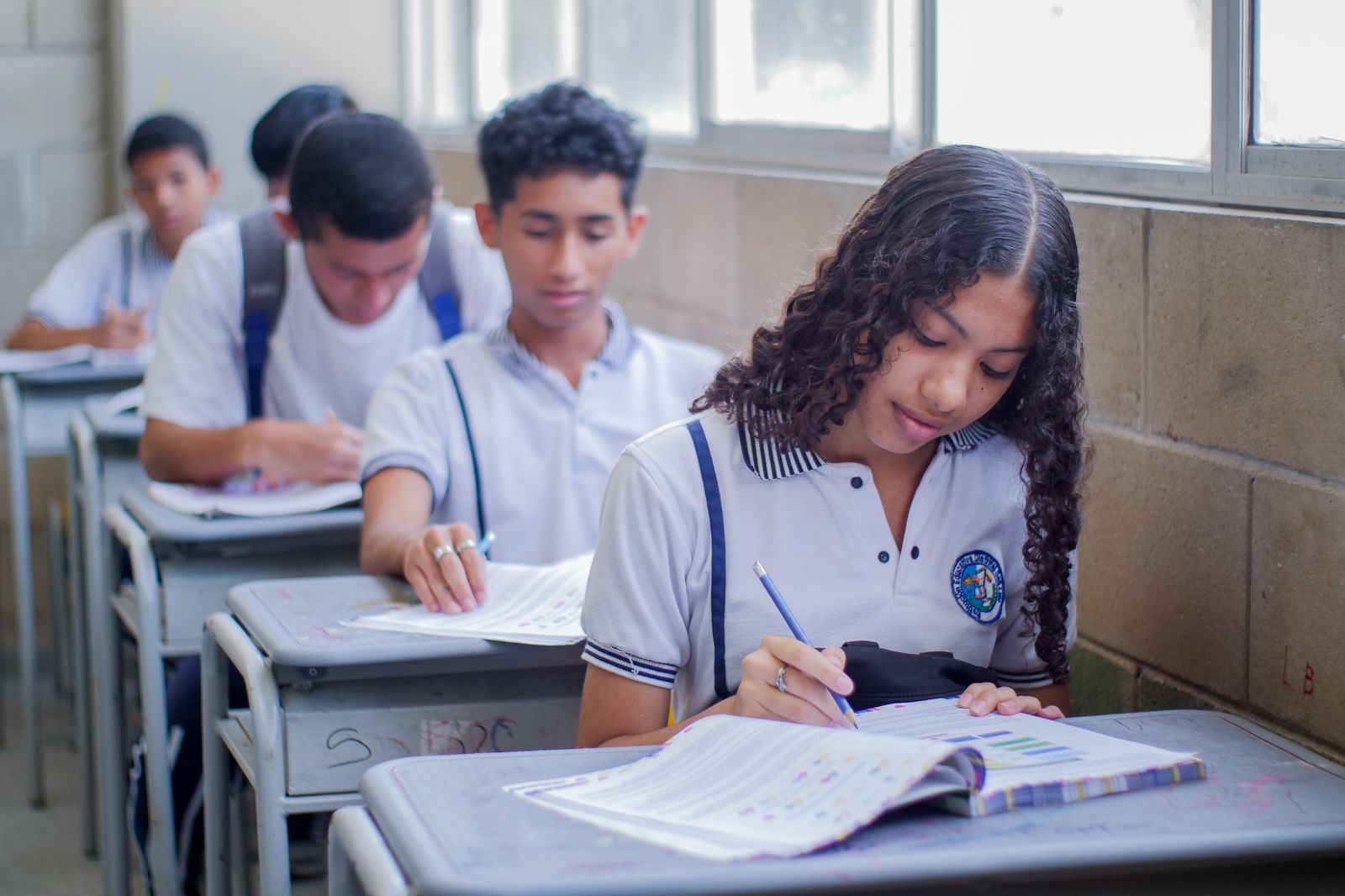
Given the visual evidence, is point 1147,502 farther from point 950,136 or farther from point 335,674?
point 335,674

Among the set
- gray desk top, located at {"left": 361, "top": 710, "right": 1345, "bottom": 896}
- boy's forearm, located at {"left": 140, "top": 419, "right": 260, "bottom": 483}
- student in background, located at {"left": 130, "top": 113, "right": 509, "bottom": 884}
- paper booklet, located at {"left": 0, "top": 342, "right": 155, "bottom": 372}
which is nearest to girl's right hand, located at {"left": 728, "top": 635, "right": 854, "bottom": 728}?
gray desk top, located at {"left": 361, "top": 710, "right": 1345, "bottom": 896}

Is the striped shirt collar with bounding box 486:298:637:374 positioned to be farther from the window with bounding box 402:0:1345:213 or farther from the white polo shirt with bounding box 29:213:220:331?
the white polo shirt with bounding box 29:213:220:331

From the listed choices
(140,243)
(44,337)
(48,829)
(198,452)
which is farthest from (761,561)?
(140,243)

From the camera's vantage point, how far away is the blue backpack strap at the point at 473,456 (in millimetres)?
2199

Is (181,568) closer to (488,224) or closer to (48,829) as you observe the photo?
(488,224)

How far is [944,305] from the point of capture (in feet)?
4.64

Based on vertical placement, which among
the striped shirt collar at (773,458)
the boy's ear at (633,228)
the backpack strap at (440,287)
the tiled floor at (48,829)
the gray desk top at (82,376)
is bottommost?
the tiled floor at (48,829)

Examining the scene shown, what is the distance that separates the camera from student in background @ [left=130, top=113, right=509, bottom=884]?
8.13 feet

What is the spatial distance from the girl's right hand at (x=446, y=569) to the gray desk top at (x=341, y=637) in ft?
0.14

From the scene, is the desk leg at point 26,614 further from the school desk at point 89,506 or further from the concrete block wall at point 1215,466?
the concrete block wall at point 1215,466

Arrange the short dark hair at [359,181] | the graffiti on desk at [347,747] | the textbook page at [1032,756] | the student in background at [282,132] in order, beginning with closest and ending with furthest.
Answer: the textbook page at [1032,756], the graffiti on desk at [347,747], the short dark hair at [359,181], the student in background at [282,132]

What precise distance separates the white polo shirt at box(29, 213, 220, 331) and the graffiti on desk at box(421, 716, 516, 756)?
2.88 m

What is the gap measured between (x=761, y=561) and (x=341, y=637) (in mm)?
479

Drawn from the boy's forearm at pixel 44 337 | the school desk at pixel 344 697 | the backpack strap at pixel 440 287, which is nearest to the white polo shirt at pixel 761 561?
the school desk at pixel 344 697
